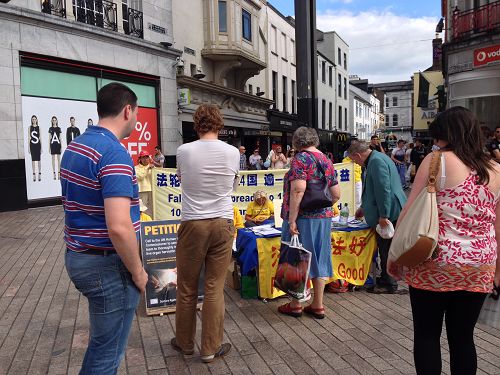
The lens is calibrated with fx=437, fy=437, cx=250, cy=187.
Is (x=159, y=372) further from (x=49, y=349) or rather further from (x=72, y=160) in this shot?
(x=72, y=160)

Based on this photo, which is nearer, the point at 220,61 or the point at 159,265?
the point at 159,265

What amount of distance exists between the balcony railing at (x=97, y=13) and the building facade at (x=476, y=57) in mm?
11891

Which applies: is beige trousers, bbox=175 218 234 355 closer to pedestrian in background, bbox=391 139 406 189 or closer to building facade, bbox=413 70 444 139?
pedestrian in background, bbox=391 139 406 189

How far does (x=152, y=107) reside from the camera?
55.9ft

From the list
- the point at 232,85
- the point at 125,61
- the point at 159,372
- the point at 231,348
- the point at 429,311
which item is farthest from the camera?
the point at 232,85

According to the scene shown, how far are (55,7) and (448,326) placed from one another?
552 inches

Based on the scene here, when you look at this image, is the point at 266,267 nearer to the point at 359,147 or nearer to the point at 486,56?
the point at 359,147

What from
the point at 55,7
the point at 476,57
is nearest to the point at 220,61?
the point at 55,7

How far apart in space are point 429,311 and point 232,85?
2353 cm

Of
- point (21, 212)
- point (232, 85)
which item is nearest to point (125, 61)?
point (21, 212)

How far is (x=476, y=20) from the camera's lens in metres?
14.5

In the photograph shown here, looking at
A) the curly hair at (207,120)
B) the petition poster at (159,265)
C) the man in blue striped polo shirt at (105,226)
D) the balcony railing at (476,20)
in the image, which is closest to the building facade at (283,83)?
the balcony railing at (476,20)

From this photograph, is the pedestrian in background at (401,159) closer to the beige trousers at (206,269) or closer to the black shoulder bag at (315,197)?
the black shoulder bag at (315,197)

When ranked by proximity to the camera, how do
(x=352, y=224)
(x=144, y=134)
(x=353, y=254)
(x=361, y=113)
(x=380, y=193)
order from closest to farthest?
(x=380, y=193) < (x=353, y=254) < (x=352, y=224) < (x=144, y=134) < (x=361, y=113)
